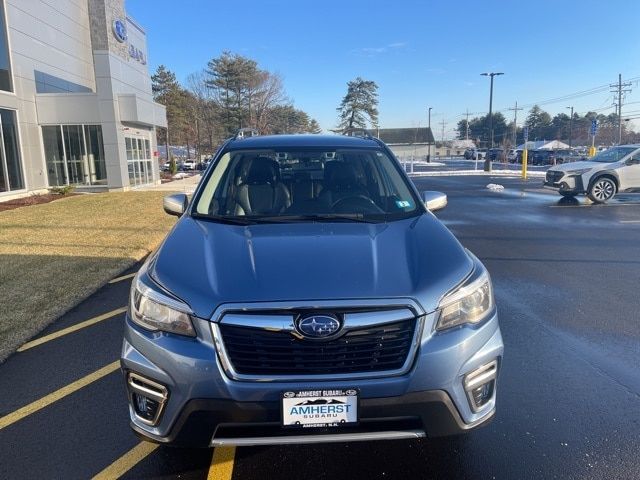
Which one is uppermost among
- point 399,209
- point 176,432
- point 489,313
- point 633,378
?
point 399,209

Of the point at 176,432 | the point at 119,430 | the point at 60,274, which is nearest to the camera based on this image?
the point at 176,432

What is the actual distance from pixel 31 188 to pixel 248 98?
130ft

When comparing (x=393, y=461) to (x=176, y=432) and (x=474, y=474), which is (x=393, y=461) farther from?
(x=176, y=432)

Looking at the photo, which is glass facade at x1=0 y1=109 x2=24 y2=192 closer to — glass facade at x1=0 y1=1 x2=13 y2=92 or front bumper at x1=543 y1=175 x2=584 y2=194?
glass facade at x1=0 y1=1 x2=13 y2=92

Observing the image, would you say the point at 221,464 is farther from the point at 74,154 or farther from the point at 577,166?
the point at 74,154

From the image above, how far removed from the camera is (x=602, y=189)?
15.3m

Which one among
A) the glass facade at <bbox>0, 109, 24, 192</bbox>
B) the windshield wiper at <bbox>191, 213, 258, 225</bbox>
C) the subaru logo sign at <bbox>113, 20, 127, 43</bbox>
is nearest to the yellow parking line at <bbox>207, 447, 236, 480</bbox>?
the windshield wiper at <bbox>191, 213, 258, 225</bbox>

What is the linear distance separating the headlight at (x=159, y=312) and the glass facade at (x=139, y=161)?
A: 2412cm

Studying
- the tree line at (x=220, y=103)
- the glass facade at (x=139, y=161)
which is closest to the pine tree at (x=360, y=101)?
the tree line at (x=220, y=103)

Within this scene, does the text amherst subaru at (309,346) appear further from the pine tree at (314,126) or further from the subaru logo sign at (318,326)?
the pine tree at (314,126)

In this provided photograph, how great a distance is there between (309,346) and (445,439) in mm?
1277

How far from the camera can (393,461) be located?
2.79 metres

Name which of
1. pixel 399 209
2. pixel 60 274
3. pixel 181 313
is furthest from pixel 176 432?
pixel 60 274

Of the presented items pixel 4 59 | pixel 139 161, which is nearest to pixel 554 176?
pixel 4 59
